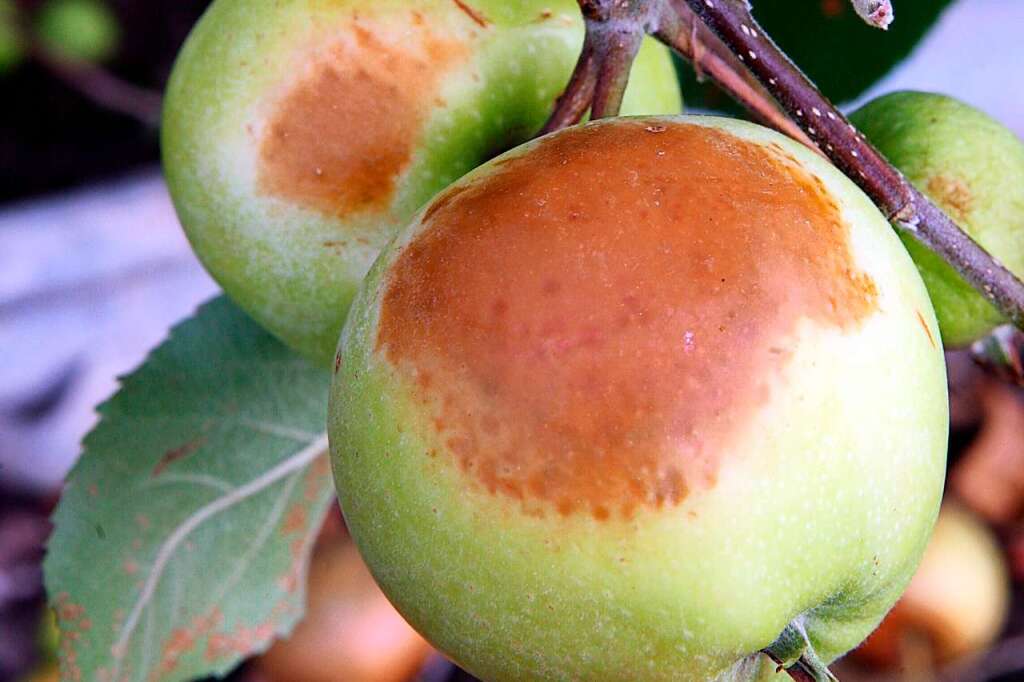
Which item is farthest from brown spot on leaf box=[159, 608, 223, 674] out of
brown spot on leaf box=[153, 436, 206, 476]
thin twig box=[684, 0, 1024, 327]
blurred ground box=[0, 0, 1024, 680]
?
blurred ground box=[0, 0, 1024, 680]

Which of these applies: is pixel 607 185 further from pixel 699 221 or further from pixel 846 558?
pixel 846 558

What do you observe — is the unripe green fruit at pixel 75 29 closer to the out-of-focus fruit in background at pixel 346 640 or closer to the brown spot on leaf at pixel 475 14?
the out-of-focus fruit in background at pixel 346 640

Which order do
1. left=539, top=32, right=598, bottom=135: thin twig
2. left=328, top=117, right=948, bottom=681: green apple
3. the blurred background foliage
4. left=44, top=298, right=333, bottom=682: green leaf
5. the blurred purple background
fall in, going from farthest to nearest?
the blurred background foliage < the blurred purple background < left=44, top=298, right=333, bottom=682: green leaf < left=539, top=32, right=598, bottom=135: thin twig < left=328, top=117, right=948, bottom=681: green apple

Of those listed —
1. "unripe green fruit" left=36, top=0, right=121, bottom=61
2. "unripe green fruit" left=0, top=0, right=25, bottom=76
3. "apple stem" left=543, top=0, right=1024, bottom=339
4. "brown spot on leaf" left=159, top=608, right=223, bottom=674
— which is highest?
"apple stem" left=543, top=0, right=1024, bottom=339

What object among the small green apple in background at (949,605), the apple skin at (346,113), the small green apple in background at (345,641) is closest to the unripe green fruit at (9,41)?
the small green apple in background at (345,641)

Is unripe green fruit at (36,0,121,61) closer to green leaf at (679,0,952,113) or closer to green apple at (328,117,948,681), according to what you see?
green leaf at (679,0,952,113)

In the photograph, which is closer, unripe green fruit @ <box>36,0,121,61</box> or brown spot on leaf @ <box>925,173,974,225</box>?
brown spot on leaf @ <box>925,173,974,225</box>
